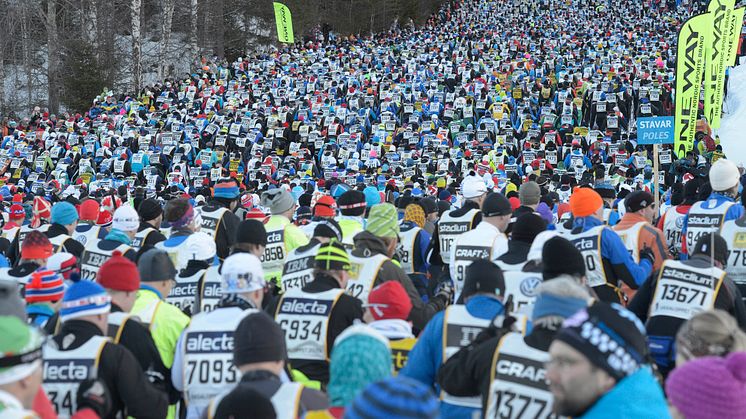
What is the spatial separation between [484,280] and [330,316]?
1.17m

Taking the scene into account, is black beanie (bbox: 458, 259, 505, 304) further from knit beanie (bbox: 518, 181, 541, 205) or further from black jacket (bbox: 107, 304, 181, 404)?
knit beanie (bbox: 518, 181, 541, 205)

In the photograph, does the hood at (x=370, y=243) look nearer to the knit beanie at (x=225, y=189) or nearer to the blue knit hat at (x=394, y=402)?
the knit beanie at (x=225, y=189)

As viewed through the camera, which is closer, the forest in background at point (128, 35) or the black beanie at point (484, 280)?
the black beanie at point (484, 280)

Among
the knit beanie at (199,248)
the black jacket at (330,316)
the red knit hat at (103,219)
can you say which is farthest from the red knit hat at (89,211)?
the black jacket at (330,316)

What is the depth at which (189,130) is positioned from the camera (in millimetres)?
25797

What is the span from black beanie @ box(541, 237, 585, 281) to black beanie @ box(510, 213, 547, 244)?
1335 mm

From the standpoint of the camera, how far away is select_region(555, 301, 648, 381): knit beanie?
310 cm

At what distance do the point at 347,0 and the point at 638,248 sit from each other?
55.0 meters

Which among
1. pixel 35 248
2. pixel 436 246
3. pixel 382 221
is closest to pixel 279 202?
pixel 436 246

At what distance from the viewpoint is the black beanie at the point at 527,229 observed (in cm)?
674

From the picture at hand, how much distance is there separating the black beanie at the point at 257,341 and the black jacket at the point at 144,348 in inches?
51.4

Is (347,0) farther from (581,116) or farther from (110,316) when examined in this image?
(110,316)

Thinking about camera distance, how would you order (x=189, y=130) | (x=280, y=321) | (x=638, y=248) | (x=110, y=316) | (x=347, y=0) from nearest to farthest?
1. (x=110, y=316)
2. (x=280, y=321)
3. (x=638, y=248)
4. (x=189, y=130)
5. (x=347, y=0)

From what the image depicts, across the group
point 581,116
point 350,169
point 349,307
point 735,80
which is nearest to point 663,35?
point 735,80
